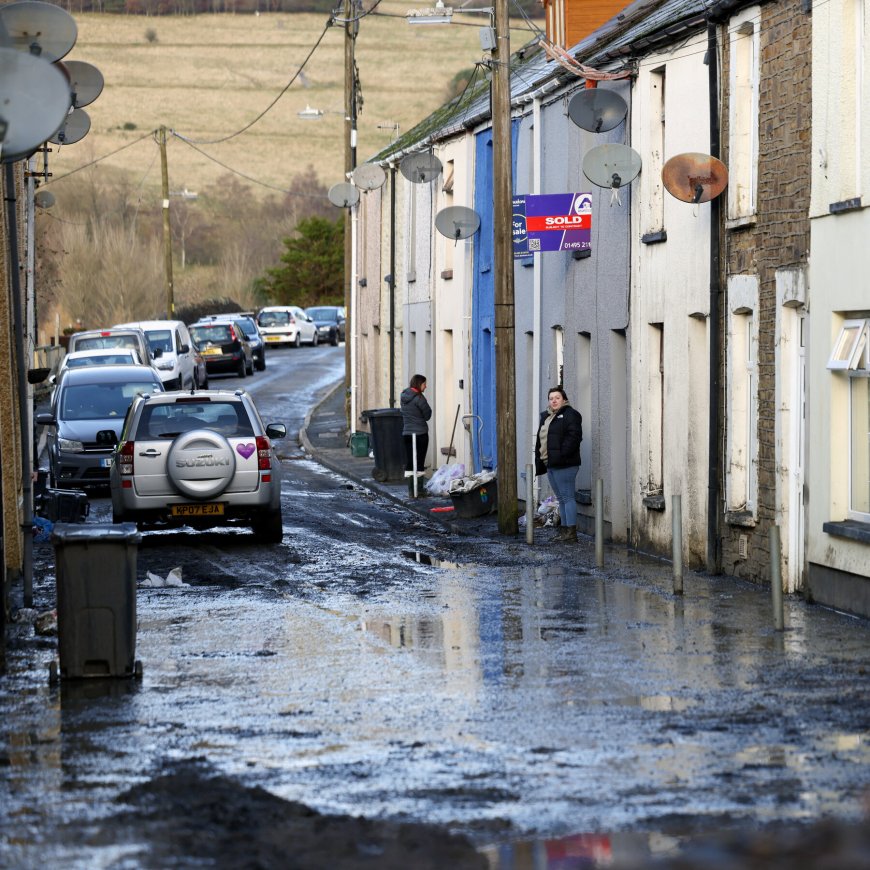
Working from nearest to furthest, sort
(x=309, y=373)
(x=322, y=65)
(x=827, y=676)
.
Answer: (x=827, y=676) → (x=309, y=373) → (x=322, y=65)

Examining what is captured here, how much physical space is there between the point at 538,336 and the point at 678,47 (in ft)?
21.1

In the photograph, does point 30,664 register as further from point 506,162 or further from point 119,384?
point 119,384

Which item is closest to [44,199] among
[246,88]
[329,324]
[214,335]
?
[214,335]

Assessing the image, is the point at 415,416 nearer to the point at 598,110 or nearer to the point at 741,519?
the point at 598,110

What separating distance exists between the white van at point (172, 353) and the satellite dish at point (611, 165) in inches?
997

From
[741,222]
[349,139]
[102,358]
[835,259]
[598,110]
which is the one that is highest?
[349,139]

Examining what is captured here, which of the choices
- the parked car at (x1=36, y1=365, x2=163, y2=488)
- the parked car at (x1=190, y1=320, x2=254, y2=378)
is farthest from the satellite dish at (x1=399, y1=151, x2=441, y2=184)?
the parked car at (x1=190, y1=320, x2=254, y2=378)

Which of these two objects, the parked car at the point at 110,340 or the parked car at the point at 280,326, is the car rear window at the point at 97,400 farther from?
the parked car at the point at 280,326

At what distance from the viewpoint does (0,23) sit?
1484 centimetres

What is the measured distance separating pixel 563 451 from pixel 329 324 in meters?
55.0

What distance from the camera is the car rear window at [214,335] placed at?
183 ft

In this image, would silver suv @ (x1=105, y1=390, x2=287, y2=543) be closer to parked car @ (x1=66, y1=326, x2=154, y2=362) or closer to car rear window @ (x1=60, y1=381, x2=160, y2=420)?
car rear window @ (x1=60, y1=381, x2=160, y2=420)

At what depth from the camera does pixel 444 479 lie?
28.5m

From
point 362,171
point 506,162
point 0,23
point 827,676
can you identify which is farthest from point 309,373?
point 827,676
